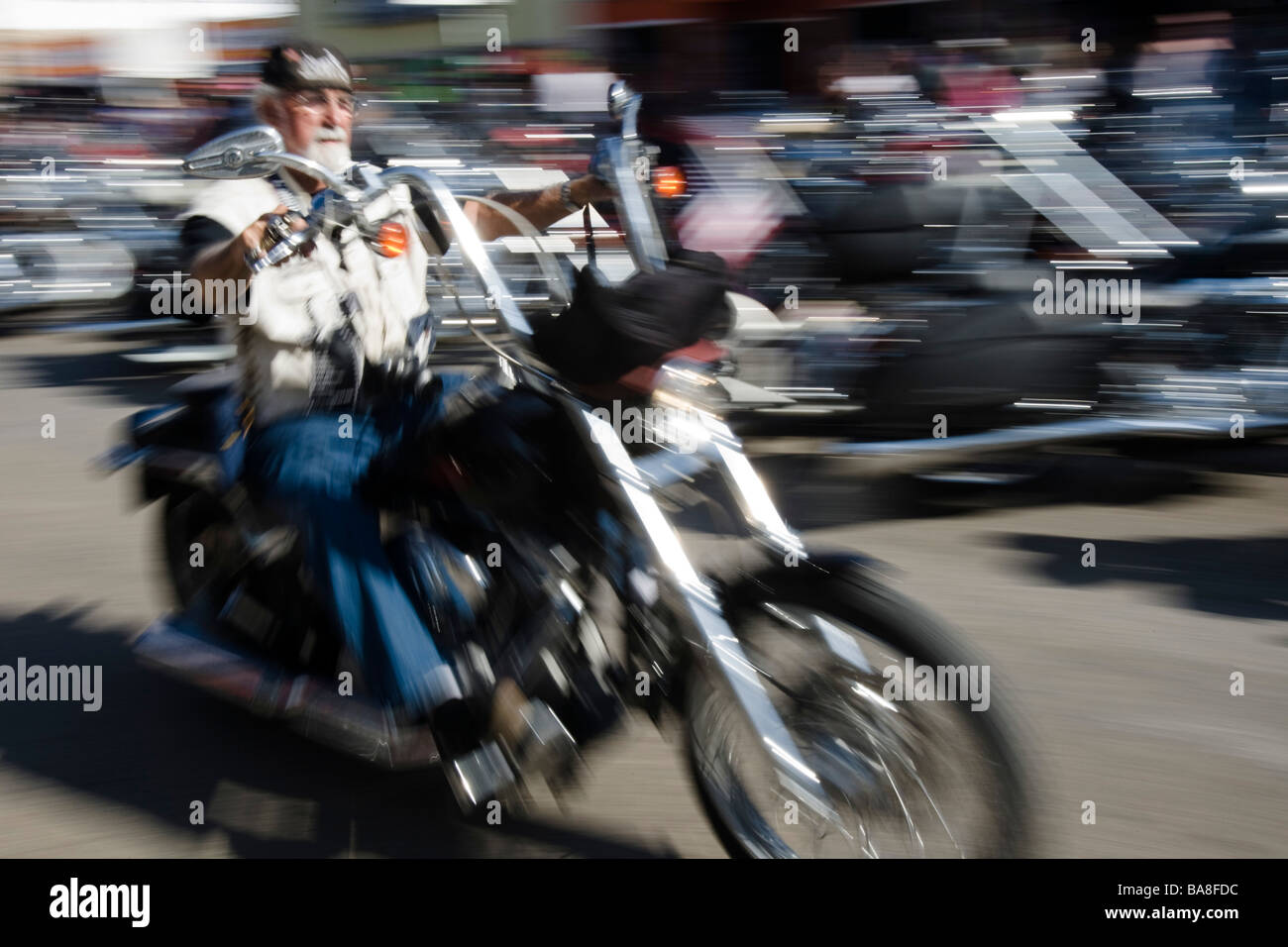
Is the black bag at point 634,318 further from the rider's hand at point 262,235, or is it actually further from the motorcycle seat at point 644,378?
the rider's hand at point 262,235

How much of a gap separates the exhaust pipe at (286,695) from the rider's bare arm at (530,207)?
1.10 m

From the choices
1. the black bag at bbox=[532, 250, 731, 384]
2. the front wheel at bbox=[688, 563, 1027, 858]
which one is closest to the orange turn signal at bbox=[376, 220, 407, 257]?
the black bag at bbox=[532, 250, 731, 384]

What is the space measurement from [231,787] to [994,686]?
189 cm

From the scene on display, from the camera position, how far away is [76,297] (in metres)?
10.8

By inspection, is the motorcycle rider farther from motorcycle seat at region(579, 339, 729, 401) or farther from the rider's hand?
motorcycle seat at region(579, 339, 729, 401)

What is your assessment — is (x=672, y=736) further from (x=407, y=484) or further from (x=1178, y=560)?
(x=1178, y=560)

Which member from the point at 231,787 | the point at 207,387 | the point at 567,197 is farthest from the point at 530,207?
the point at 231,787

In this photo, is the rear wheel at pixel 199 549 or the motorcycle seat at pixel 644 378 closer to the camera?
the motorcycle seat at pixel 644 378

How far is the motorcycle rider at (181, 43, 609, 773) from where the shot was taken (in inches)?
111

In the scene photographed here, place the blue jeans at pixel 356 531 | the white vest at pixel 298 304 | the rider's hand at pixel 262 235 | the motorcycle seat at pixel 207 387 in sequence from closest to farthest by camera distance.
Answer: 1. the rider's hand at pixel 262 235
2. the blue jeans at pixel 356 531
3. the white vest at pixel 298 304
4. the motorcycle seat at pixel 207 387

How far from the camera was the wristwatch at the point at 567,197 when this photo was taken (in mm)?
3017

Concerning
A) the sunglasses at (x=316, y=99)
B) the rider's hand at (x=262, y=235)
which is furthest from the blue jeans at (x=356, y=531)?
the sunglasses at (x=316, y=99)

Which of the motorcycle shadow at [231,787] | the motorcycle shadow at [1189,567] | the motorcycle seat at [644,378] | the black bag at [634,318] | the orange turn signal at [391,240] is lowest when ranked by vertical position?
the motorcycle shadow at [231,787]
